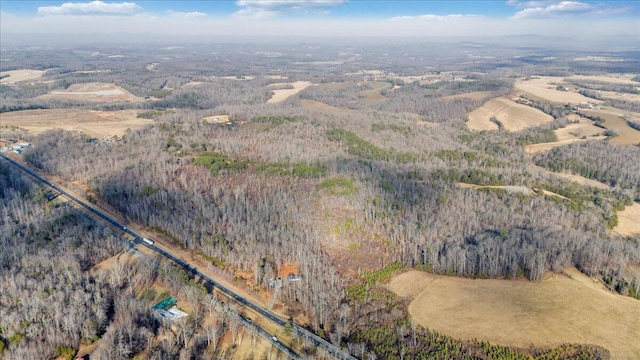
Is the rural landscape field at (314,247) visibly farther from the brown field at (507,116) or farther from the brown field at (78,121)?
the brown field at (507,116)

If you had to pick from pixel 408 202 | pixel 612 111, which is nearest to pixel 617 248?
pixel 408 202

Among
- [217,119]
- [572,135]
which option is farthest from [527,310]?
[217,119]

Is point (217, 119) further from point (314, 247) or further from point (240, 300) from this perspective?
point (240, 300)

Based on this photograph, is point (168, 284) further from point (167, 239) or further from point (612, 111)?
point (612, 111)

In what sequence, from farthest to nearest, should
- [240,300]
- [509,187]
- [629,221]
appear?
[509,187] < [629,221] < [240,300]

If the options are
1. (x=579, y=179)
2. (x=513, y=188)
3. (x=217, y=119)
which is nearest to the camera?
(x=513, y=188)

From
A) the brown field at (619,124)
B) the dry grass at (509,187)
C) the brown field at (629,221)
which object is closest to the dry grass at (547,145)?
the brown field at (619,124)

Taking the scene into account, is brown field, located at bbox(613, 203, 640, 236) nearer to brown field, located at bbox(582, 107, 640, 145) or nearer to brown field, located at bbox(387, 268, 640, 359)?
brown field, located at bbox(387, 268, 640, 359)

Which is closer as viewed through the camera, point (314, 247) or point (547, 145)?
point (314, 247)
